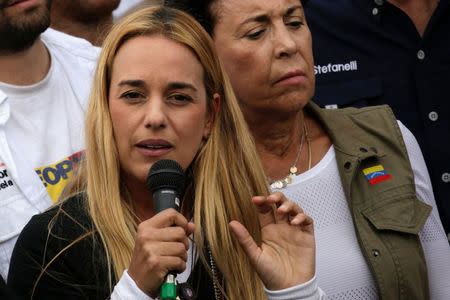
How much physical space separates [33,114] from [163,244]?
5.16 feet

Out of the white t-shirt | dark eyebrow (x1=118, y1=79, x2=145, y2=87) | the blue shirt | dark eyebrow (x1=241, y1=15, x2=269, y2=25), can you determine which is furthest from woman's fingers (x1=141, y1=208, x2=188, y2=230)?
the blue shirt

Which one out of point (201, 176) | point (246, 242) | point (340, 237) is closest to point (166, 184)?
point (246, 242)

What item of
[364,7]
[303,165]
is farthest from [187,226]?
[364,7]

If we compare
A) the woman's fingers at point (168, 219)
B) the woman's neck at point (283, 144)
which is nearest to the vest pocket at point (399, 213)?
the woman's neck at point (283, 144)

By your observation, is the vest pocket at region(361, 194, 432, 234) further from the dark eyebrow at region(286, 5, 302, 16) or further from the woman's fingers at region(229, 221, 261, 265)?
the dark eyebrow at region(286, 5, 302, 16)

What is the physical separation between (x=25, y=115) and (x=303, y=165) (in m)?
1.24

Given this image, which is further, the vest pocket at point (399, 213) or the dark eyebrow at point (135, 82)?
the vest pocket at point (399, 213)

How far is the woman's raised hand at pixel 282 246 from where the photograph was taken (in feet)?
8.72

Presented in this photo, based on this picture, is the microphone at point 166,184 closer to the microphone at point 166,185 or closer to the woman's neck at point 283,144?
the microphone at point 166,185

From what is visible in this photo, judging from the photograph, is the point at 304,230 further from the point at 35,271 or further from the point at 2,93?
the point at 2,93

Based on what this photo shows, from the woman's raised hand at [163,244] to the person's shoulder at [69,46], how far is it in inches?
75.4

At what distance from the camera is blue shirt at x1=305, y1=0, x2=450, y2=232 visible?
4.01 m

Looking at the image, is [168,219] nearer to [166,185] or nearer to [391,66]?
[166,185]

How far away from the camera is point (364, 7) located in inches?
168
